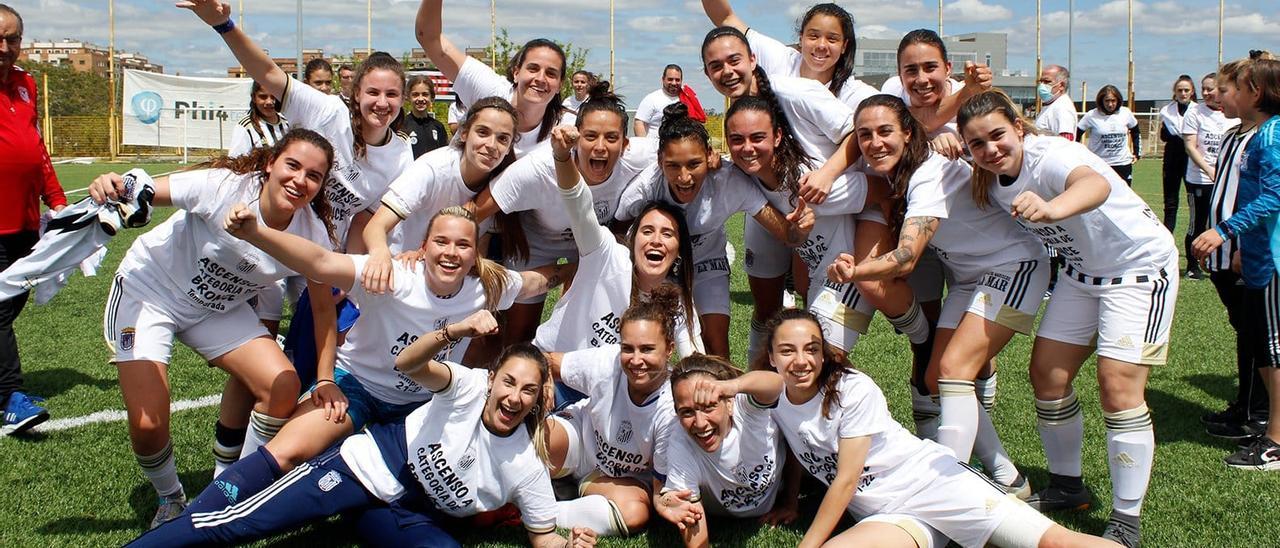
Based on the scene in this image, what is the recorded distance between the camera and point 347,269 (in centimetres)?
405

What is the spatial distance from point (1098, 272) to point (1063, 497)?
1.05 m

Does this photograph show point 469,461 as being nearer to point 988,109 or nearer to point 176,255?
point 176,255

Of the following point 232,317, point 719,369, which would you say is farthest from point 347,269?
point 719,369

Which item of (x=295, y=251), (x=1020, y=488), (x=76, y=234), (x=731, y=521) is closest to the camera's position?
(x=295, y=251)

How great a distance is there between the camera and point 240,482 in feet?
12.3

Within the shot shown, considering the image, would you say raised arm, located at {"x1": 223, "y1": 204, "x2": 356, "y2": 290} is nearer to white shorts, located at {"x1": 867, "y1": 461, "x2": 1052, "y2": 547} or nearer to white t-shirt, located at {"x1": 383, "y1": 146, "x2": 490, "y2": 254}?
white t-shirt, located at {"x1": 383, "y1": 146, "x2": 490, "y2": 254}

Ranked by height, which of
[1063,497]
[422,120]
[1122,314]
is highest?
[422,120]

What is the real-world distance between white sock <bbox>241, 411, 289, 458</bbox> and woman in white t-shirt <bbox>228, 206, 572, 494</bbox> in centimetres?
10

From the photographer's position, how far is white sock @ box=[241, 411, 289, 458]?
409 cm

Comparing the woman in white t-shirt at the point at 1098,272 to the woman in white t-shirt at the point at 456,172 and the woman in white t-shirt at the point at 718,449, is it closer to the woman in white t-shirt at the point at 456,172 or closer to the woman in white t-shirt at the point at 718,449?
the woman in white t-shirt at the point at 718,449

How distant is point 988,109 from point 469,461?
248cm

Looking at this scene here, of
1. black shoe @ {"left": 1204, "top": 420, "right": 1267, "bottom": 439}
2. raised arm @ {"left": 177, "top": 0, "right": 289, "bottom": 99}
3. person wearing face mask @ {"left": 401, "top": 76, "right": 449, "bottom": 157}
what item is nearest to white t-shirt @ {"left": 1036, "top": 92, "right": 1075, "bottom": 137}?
person wearing face mask @ {"left": 401, "top": 76, "right": 449, "bottom": 157}

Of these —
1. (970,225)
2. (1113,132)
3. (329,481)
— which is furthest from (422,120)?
(1113,132)

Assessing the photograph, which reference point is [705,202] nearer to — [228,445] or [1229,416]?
[228,445]
